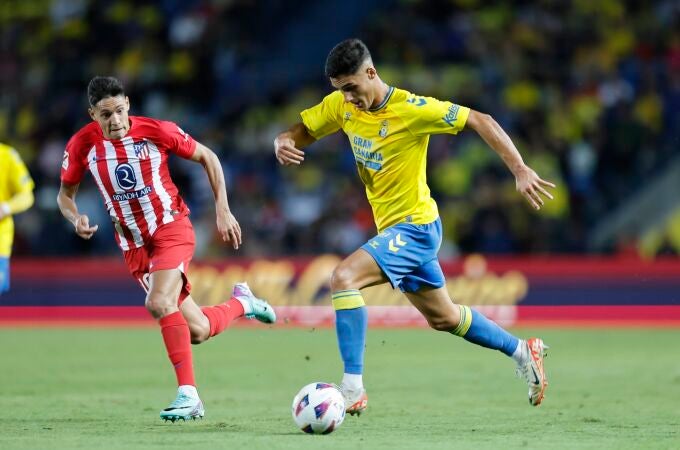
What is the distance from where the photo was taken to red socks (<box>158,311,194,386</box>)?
7.62m

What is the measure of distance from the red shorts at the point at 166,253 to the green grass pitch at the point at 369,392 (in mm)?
928

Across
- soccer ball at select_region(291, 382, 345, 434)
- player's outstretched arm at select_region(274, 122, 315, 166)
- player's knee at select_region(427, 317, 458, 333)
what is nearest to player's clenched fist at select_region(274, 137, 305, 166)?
player's outstretched arm at select_region(274, 122, 315, 166)

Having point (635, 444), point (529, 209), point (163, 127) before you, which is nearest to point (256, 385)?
point (163, 127)

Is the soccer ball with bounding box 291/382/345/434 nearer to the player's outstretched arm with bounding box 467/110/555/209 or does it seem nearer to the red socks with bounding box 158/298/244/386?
the red socks with bounding box 158/298/244/386

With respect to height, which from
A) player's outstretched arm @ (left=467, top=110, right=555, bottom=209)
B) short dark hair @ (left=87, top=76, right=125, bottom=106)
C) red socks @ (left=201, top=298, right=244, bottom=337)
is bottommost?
red socks @ (left=201, top=298, right=244, bottom=337)

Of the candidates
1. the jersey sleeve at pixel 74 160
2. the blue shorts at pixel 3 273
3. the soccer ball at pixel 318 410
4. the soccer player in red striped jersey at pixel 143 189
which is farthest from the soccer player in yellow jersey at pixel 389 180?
the blue shorts at pixel 3 273

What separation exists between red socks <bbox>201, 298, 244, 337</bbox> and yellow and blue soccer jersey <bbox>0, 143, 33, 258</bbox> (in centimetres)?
251

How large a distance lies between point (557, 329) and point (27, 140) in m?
9.48

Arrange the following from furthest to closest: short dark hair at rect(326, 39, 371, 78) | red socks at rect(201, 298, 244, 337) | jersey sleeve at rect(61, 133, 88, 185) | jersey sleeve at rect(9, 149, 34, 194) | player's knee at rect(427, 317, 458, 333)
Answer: jersey sleeve at rect(9, 149, 34, 194)
red socks at rect(201, 298, 244, 337)
jersey sleeve at rect(61, 133, 88, 185)
player's knee at rect(427, 317, 458, 333)
short dark hair at rect(326, 39, 371, 78)

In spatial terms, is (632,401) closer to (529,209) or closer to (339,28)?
(529,209)

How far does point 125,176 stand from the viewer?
8.03 meters

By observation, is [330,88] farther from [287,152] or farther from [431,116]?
[431,116]

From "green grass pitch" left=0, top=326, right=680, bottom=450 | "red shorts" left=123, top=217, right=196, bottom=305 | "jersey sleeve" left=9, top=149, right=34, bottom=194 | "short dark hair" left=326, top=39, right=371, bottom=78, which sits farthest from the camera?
"jersey sleeve" left=9, top=149, right=34, bottom=194

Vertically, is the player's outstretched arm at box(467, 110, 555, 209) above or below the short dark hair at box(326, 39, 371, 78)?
below
